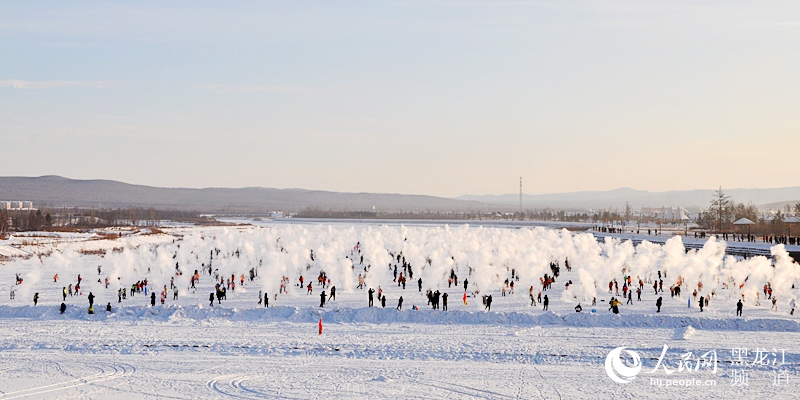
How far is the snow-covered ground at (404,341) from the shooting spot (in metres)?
16.5

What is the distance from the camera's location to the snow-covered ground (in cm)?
1648

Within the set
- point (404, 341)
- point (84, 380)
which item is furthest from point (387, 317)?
point (84, 380)

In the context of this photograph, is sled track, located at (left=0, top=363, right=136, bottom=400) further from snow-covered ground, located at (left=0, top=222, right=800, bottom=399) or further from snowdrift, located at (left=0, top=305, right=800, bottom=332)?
snowdrift, located at (left=0, top=305, right=800, bottom=332)

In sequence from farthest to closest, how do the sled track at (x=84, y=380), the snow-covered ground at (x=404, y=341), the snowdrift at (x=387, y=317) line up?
the snowdrift at (x=387, y=317) < the snow-covered ground at (x=404, y=341) < the sled track at (x=84, y=380)

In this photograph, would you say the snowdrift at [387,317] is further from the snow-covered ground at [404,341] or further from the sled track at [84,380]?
the sled track at [84,380]

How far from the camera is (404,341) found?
70.6 ft

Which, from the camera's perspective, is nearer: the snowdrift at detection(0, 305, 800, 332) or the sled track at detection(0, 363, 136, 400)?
the sled track at detection(0, 363, 136, 400)

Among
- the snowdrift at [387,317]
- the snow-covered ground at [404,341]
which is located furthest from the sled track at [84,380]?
the snowdrift at [387,317]

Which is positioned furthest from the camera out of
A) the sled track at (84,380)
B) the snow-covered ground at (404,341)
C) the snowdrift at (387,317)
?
the snowdrift at (387,317)

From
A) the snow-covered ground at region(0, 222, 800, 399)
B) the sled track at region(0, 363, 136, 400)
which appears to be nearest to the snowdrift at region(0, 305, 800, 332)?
the snow-covered ground at region(0, 222, 800, 399)

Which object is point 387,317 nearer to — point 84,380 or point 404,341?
point 404,341

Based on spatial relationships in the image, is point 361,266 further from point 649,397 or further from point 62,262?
point 649,397

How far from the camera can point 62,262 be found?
44.8m

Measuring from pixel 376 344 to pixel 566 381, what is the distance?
6.43 meters
